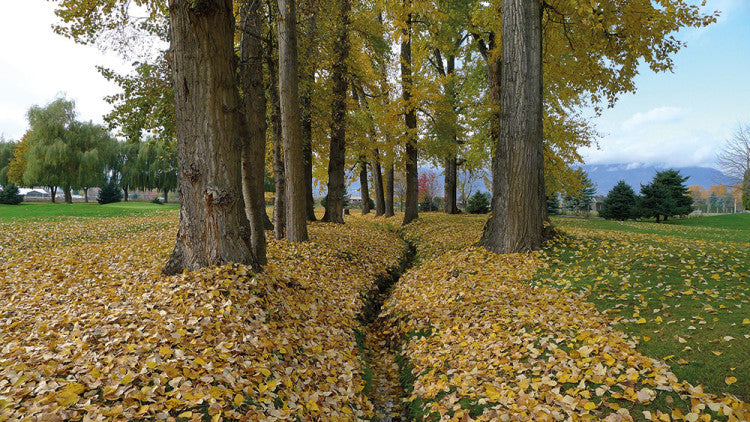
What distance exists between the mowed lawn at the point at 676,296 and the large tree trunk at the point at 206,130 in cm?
568

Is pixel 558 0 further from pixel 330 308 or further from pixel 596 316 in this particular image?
pixel 330 308

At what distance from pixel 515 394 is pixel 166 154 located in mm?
11660

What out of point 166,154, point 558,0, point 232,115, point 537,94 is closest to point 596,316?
point 537,94

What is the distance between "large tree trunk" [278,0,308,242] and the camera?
841 cm

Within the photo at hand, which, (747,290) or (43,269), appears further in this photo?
(43,269)

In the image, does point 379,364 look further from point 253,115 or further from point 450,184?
point 450,184

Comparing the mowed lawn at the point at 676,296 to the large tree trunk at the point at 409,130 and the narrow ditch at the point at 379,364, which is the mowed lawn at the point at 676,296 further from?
the large tree trunk at the point at 409,130

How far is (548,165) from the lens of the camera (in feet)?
46.2

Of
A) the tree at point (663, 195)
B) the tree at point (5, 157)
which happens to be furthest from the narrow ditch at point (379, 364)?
the tree at point (5, 157)

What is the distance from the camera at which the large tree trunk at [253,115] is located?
6.60 meters


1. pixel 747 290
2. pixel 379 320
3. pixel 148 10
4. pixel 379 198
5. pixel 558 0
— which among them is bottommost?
pixel 379 320

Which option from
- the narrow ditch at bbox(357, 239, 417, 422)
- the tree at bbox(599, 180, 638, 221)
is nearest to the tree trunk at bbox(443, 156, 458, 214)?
the narrow ditch at bbox(357, 239, 417, 422)

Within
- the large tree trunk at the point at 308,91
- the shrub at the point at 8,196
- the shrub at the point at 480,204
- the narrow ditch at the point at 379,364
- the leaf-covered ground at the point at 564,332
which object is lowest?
the narrow ditch at the point at 379,364

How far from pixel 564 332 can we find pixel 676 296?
6.48ft
